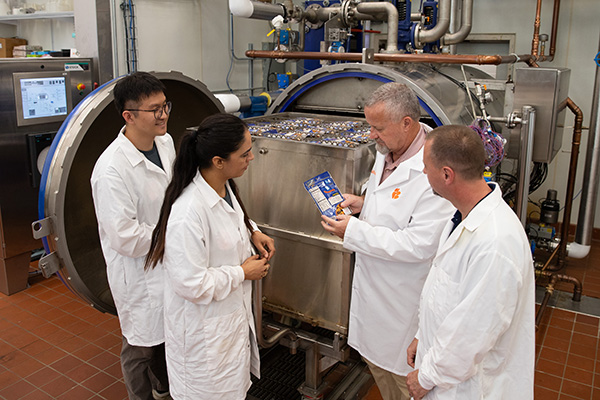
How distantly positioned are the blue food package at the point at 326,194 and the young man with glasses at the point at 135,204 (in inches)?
25.2

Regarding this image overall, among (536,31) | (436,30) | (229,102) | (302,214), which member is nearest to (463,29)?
(436,30)

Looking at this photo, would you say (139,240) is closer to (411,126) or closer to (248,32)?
(411,126)

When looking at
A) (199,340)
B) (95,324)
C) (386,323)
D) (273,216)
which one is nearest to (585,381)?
(386,323)

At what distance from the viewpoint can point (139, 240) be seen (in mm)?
2061

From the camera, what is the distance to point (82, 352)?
311cm

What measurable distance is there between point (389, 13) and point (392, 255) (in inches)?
71.9

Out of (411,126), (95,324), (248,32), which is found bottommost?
(95,324)

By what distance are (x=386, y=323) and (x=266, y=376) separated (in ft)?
3.20

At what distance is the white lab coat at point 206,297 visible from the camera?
1.69m

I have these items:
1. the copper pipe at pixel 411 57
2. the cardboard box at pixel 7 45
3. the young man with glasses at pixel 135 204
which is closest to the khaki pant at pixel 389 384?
the young man with glasses at pixel 135 204

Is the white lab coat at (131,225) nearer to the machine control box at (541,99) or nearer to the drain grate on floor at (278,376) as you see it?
the drain grate on floor at (278,376)

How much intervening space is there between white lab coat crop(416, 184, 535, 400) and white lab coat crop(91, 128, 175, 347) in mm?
1157

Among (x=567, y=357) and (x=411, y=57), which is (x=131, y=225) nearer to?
(x=411, y=57)

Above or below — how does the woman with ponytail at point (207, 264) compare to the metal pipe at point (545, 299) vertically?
above
